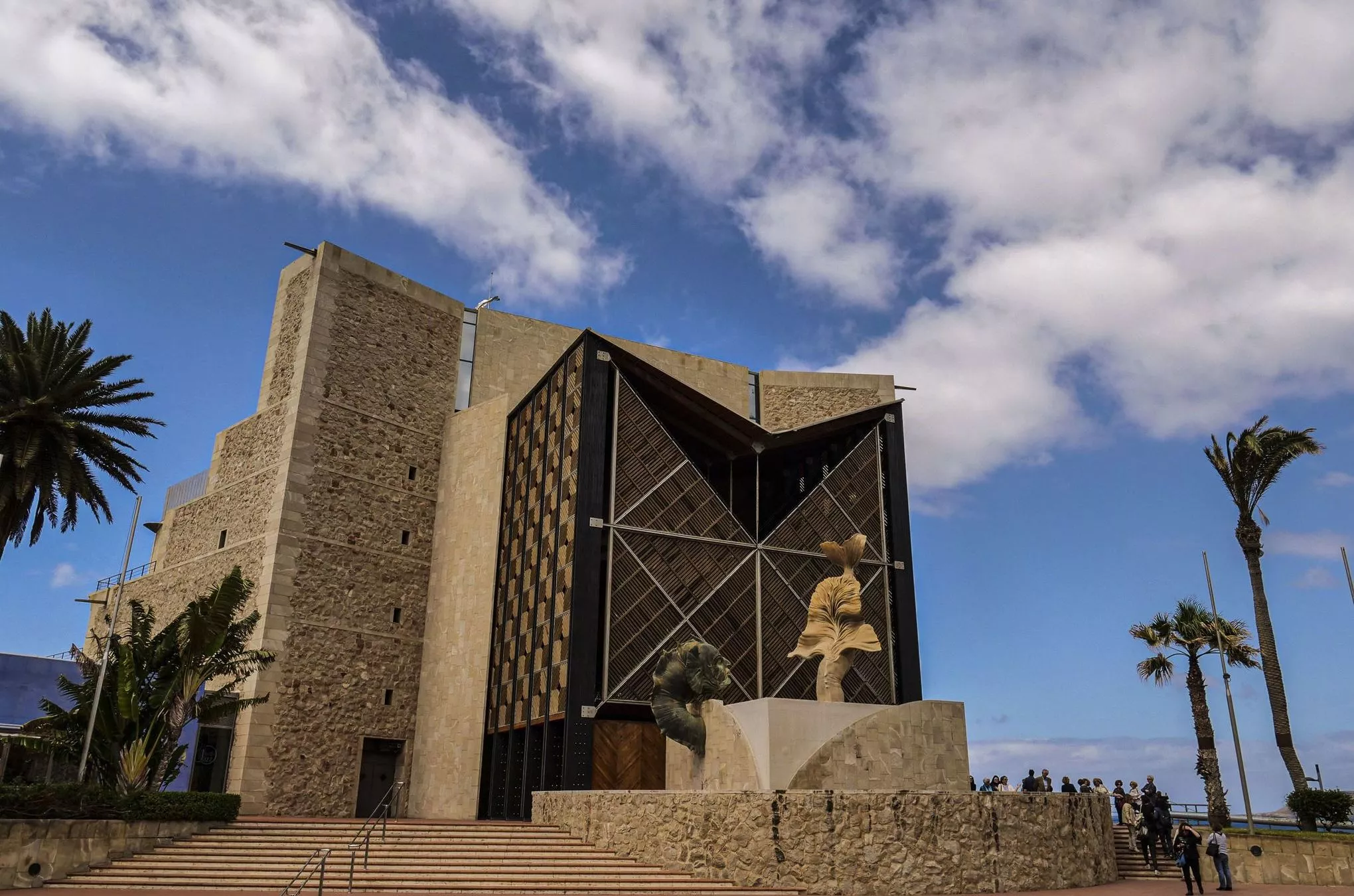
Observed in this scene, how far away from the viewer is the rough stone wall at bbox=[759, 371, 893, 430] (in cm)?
3125

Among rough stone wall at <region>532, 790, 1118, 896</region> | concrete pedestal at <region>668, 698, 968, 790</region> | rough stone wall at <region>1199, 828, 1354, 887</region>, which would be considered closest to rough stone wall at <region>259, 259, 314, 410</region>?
concrete pedestal at <region>668, 698, 968, 790</region>

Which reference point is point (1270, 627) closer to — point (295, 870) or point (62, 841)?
point (295, 870)

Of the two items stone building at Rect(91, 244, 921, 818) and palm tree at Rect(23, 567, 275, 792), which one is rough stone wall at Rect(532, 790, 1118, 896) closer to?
stone building at Rect(91, 244, 921, 818)

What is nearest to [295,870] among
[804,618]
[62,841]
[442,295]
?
[62,841]

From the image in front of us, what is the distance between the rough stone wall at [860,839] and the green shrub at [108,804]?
6453 mm

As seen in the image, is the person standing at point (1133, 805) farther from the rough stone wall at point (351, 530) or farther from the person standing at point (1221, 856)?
the rough stone wall at point (351, 530)

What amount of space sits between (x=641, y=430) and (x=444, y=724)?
872 centimetres

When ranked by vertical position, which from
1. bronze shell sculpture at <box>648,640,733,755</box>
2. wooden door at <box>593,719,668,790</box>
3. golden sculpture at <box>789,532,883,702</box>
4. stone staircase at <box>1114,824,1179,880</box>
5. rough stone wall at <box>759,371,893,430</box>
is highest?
rough stone wall at <box>759,371,893,430</box>

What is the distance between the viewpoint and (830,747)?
1564cm

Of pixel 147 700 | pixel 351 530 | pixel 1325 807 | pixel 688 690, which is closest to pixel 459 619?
pixel 351 530

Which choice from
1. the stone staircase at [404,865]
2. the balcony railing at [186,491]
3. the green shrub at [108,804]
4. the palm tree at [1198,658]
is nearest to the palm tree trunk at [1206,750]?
the palm tree at [1198,658]

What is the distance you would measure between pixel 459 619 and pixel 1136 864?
616 inches

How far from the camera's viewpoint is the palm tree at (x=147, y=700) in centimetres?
1689

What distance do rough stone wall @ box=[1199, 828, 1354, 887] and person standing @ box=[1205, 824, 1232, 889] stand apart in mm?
1290
